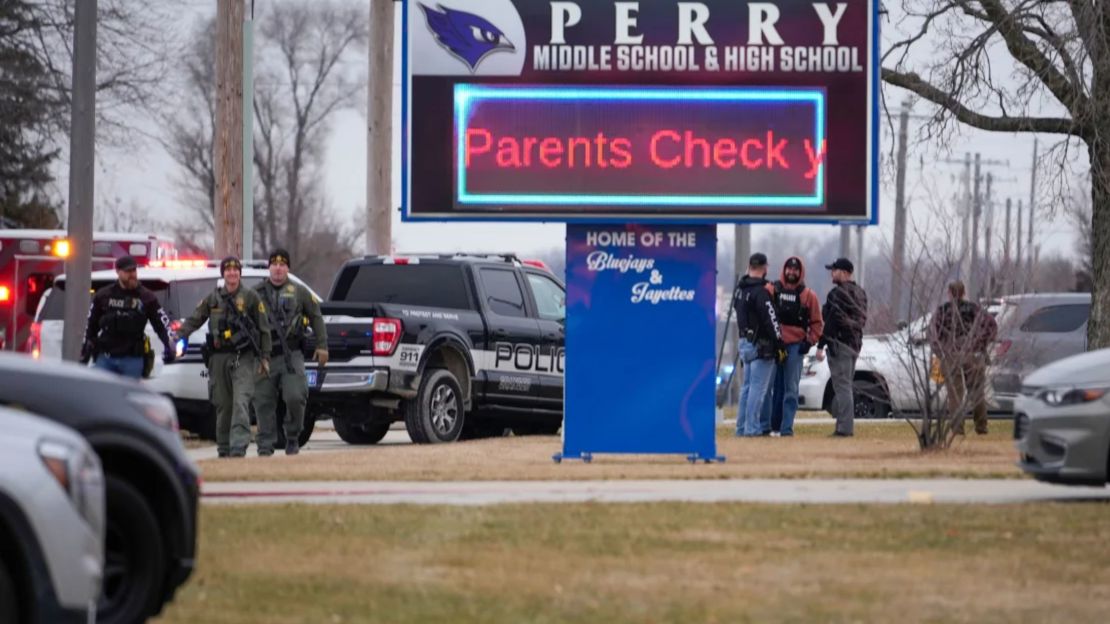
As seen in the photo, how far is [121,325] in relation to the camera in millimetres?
19172

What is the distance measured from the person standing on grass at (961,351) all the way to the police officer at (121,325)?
7.00 metres

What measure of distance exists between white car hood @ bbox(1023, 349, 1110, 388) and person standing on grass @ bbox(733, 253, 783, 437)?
7.97 metres

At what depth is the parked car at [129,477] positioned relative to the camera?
8.69 metres

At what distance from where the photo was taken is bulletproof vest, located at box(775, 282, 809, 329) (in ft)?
72.7

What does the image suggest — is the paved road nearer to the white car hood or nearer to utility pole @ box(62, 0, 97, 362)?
the white car hood

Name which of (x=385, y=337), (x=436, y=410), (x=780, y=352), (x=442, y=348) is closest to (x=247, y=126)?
(x=442, y=348)

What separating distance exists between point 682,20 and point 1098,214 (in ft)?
31.4

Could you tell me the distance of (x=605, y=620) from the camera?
9.34 metres

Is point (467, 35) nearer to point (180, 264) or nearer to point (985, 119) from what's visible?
point (180, 264)

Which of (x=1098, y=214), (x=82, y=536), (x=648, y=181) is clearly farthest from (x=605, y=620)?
(x=1098, y=214)

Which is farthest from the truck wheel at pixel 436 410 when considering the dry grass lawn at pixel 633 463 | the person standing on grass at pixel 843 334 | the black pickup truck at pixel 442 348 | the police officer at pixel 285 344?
the person standing on grass at pixel 843 334

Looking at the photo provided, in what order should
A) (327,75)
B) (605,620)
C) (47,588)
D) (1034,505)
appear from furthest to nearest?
(327,75), (1034,505), (605,620), (47,588)

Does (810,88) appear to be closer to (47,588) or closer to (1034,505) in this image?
(1034,505)

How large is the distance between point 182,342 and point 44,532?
1387 centimetres
